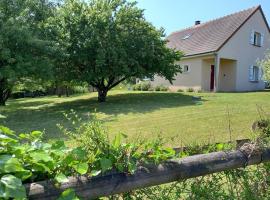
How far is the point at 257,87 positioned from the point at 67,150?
93.6 ft

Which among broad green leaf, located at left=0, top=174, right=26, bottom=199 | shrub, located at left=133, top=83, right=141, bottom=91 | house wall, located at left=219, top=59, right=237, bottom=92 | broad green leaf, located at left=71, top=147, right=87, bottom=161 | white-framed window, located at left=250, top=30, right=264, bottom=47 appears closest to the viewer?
broad green leaf, located at left=0, top=174, right=26, bottom=199

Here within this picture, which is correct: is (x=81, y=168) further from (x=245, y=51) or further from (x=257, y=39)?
(x=257, y=39)

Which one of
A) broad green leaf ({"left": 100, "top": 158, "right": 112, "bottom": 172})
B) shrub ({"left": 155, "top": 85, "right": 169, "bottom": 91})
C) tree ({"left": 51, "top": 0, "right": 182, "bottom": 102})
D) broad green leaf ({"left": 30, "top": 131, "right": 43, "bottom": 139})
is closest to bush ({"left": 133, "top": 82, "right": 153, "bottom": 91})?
shrub ({"left": 155, "top": 85, "right": 169, "bottom": 91})

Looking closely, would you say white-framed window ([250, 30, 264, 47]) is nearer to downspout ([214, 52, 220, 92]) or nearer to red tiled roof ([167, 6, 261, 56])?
red tiled roof ([167, 6, 261, 56])

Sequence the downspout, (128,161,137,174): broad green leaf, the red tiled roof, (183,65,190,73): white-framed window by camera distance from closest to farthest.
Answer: (128,161,137,174): broad green leaf < the downspout < the red tiled roof < (183,65,190,73): white-framed window

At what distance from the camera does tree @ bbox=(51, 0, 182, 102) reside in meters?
18.3

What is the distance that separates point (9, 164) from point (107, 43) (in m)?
17.1

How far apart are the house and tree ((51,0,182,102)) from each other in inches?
267

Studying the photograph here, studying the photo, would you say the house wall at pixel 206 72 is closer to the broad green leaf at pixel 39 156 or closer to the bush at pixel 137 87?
the bush at pixel 137 87

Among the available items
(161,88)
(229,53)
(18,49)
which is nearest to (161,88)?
(161,88)

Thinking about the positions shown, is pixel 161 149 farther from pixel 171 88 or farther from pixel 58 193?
pixel 171 88

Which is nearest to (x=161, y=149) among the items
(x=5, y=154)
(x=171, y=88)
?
(x=5, y=154)

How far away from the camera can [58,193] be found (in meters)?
1.98

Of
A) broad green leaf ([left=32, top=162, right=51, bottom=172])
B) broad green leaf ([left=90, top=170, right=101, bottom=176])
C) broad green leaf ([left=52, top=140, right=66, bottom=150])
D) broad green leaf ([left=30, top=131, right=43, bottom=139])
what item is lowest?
broad green leaf ([left=90, top=170, right=101, bottom=176])
